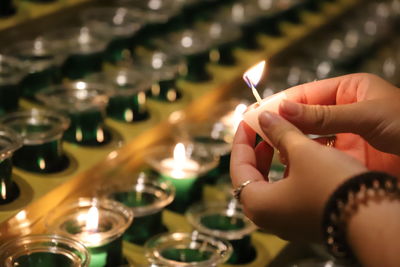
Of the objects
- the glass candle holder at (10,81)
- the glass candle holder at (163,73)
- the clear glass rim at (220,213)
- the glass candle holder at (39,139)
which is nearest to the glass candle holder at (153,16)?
the glass candle holder at (163,73)

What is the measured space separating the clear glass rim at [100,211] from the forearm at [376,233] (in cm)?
50

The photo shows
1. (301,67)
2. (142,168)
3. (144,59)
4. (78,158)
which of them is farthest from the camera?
(301,67)

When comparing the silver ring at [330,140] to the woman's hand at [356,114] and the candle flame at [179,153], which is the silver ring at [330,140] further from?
the candle flame at [179,153]

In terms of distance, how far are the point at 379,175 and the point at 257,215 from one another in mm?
185

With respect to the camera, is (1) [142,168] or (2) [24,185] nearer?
(2) [24,185]

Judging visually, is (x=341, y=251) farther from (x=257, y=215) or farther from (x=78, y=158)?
(x=78, y=158)

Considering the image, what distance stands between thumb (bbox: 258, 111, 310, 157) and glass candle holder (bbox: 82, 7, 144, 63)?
1.00m

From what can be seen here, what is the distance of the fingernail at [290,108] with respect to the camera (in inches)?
39.3

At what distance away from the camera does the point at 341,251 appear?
3.02 feet

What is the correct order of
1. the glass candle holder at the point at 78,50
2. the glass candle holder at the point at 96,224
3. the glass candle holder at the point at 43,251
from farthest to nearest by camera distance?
→ the glass candle holder at the point at 78,50 < the glass candle holder at the point at 96,224 < the glass candle holder at the point at 43,251

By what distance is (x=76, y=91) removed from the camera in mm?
1642

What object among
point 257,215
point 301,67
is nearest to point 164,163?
point 257,215

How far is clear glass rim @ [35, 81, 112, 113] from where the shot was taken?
153 cm

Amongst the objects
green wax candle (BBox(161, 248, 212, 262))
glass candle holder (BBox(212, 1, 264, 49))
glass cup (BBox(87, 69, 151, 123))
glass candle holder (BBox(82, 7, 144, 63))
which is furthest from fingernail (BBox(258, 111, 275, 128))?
glass candle holder (BBox(212, 1, 264, 49))
